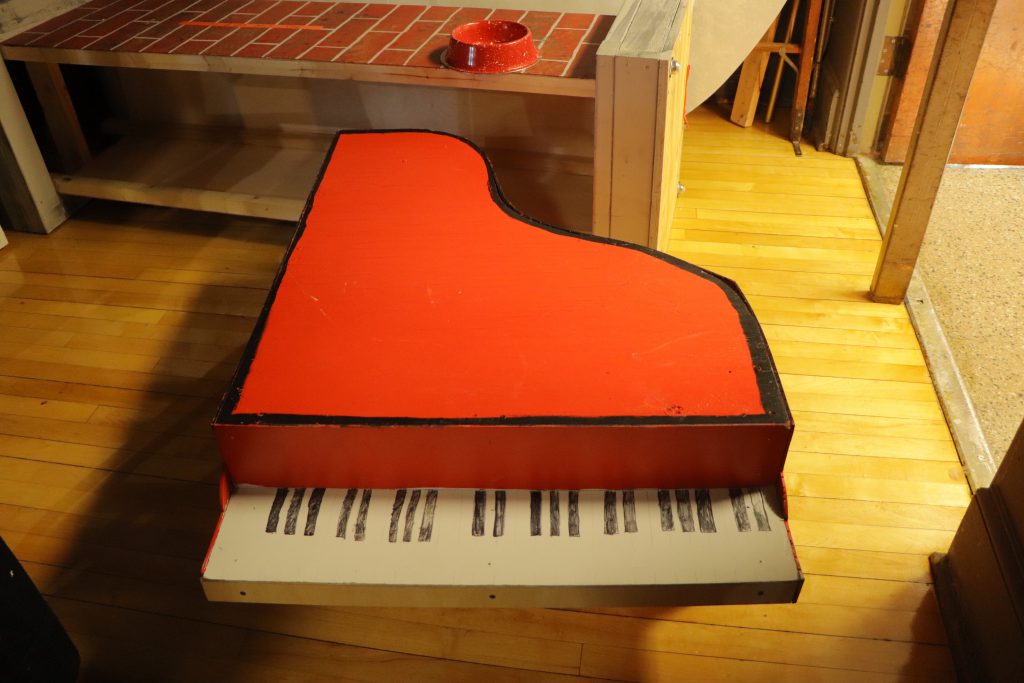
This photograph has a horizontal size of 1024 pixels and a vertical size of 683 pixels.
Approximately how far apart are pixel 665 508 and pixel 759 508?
14 cm

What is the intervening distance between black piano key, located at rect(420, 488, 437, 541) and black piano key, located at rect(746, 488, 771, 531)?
485 mm

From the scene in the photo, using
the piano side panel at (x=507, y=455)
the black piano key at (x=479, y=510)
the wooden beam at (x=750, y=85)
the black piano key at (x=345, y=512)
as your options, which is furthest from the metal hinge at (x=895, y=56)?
the black piano key at (x=345, y=512)

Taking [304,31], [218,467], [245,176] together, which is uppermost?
[304,31]

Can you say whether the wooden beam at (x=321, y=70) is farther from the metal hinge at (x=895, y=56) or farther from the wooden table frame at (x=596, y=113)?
the metal hinge at (x=895, y=56)

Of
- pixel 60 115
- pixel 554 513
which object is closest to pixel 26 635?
pixel 554 513

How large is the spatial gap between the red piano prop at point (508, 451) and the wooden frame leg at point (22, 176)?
6.14 ft

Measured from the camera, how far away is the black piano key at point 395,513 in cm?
126

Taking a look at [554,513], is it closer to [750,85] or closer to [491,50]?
[491,50]

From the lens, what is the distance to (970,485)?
1.91 metres

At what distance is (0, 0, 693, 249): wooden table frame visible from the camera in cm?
200

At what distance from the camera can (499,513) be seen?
4.21 ft

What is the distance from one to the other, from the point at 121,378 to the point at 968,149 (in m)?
3.05

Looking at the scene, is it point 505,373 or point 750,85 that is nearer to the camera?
point 505,373

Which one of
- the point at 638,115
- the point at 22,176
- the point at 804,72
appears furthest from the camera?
the point at 804,72
